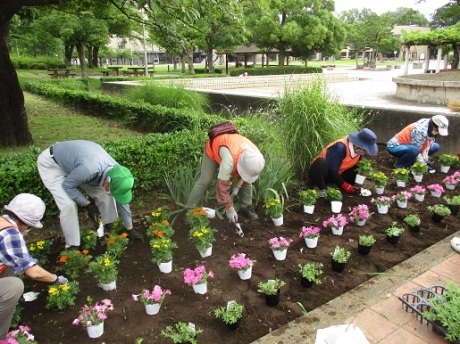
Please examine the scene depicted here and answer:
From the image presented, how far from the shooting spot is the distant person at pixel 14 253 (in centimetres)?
219

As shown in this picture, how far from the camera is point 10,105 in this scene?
642cm

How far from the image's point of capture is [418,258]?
326 centimetres

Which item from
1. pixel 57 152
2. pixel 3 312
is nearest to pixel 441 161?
pixel 57 152

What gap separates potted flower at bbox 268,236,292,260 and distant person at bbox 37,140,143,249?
4.32ft

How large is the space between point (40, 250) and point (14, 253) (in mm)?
980

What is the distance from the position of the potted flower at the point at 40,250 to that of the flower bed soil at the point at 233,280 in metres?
0.10

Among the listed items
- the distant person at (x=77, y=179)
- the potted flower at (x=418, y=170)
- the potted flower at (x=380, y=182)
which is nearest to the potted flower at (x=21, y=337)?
the distant person at (x=77, y=179)

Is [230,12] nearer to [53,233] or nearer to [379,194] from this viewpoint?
[379,194]

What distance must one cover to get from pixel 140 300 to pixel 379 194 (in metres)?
3.34

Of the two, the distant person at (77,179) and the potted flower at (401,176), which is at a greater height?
the distant person at (77,179)

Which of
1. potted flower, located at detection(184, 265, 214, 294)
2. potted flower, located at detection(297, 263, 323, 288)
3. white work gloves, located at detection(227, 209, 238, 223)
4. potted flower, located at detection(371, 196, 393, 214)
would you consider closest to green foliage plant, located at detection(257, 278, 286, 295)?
potted flower, located at detection(297, 263, 323, 288)

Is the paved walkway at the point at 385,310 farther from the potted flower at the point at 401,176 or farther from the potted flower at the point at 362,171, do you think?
the potted flower at the point at 362,171

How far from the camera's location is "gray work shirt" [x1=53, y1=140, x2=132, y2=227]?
9.98ft

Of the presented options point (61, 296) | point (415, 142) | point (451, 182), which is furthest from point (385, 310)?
point (415, 142)
